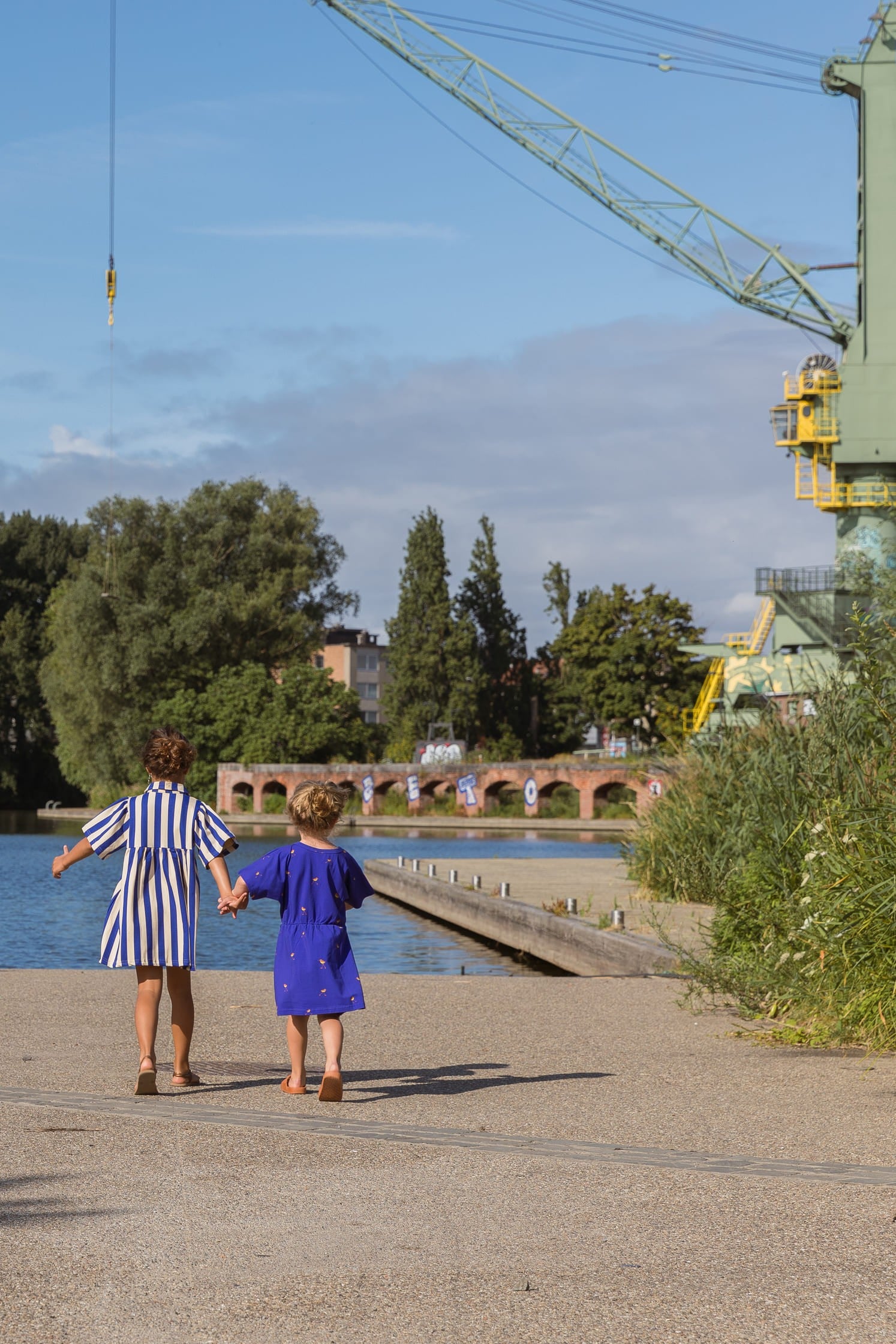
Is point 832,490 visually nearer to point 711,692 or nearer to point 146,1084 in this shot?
point 711,692

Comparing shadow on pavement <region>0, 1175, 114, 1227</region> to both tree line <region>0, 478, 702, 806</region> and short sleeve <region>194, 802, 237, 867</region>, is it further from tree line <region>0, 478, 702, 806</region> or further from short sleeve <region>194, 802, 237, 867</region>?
tree line <region>0, 478, 702, 806</region>

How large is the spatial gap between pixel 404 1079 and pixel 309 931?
3.03 feet

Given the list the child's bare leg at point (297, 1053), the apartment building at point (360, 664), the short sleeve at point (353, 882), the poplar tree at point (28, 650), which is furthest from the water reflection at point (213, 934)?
the apartment building at point (360, 664)

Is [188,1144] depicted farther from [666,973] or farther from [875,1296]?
[666,973]

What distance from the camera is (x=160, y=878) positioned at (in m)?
7.23

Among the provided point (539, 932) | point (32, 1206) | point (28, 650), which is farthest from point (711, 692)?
point (32, 1206)

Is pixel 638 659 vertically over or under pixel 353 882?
over

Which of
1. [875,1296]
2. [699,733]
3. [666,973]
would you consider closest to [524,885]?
[699,733]

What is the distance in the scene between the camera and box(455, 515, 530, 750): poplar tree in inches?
3088

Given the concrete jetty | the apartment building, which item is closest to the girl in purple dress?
the concrete jetty

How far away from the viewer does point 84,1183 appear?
5.20m

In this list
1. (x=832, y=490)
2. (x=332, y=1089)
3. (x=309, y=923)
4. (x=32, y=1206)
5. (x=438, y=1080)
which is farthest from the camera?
(x=832, y=490)

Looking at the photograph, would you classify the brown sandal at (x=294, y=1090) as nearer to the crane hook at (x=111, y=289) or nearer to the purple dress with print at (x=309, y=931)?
the purple dress with print at (x=309, y=931)

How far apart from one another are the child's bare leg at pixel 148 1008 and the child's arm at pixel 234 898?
0.48 metres
